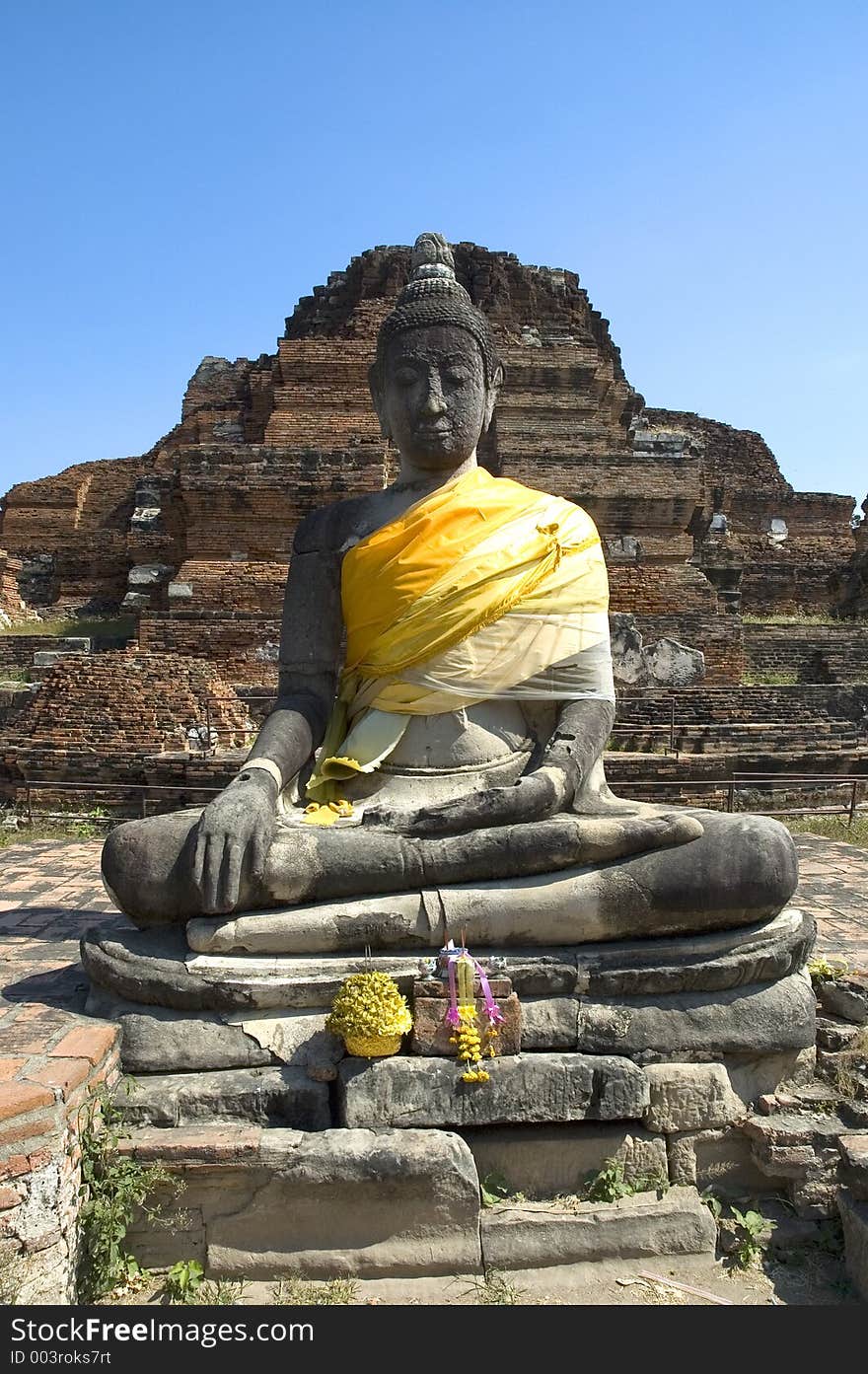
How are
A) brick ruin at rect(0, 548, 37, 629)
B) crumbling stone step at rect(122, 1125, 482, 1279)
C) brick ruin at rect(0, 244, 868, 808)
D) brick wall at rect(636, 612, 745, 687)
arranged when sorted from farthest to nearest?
brick ruin at rect(0, 548, 37, 629) → brick ruin at rect(0, 244, 868, 808) → brick wall at rect(636, 612, 745, 687) → crumbling stone step at rect(122, 1125, 482, 1279)

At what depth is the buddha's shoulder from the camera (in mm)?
4355

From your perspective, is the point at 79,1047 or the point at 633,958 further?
the point at 633,958

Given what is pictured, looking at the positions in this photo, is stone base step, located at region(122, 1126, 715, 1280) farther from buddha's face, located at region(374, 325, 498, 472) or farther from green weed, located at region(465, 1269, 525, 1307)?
buddha's face, located at region(374, 325, 498, 472)

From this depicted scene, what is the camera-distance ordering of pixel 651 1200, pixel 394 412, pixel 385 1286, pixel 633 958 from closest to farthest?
pixel 385 1286 → pixel 651 1200 → pixel 633 958 → pixel 394 412

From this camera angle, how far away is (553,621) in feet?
13.2

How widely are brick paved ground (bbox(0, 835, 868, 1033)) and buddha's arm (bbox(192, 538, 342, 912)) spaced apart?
2.43 feet

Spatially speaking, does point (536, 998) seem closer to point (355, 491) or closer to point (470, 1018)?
point (470, 1018)

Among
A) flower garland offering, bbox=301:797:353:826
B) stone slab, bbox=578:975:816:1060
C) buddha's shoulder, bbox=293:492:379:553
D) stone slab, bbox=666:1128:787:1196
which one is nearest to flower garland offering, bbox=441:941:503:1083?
stone slab, bbox=578:975:816:1060

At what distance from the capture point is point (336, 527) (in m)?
4.41

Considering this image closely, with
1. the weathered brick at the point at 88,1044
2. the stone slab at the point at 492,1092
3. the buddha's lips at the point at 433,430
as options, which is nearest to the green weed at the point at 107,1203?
the weathered brick at the point at 88,1044

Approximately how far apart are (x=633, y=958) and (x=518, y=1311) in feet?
3.74

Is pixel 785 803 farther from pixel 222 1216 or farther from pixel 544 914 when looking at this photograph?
pixel 222 1216

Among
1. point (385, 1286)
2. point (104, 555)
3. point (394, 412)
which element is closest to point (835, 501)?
point (104, 555)

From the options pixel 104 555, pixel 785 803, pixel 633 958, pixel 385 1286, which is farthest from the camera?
pixel 104 555
